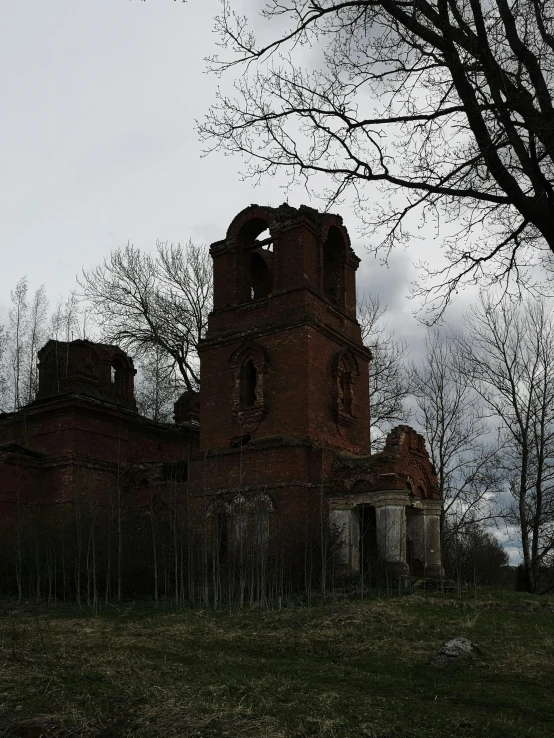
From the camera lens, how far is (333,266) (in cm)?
2364

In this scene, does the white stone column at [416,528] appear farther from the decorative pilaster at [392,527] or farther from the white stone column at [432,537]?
the decorative pilaster at [392,527]

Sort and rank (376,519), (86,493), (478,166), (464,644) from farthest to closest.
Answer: (86,493) < (376,519) < (464,644) < (478,166)

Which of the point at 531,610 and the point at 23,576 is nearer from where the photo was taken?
the point at 531,610

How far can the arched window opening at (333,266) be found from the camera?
23391 millimetres

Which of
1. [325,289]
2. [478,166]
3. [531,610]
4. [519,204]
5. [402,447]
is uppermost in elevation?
[325,289]

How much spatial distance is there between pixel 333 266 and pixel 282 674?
16820 millimetres

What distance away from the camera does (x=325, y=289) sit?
77.2 feet

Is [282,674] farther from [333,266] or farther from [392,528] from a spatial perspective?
[333,266]

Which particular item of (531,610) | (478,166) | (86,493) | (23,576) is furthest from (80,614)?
(478,166)

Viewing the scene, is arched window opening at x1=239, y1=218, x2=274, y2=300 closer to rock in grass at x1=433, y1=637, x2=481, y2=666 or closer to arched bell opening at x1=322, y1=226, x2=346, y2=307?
arched bell opening at x1=322, y1=226, x2=346, y2=307

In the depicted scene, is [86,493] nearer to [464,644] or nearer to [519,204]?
[464,644]

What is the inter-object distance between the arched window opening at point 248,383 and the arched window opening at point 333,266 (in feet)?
12.0

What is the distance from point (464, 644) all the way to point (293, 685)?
3165 mm

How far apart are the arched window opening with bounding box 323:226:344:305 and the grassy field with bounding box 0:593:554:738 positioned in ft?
37.2
